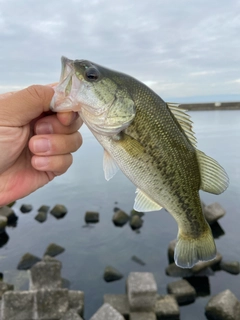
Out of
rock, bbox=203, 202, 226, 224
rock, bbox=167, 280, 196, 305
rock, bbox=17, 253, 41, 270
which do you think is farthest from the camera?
rock, bbox=203, 202, 226, 224

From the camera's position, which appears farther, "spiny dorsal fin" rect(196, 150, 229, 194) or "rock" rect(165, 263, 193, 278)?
"rock" rect(165, 263, 193, 278)

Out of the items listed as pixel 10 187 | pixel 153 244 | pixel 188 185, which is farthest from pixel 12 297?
pixel 153 244

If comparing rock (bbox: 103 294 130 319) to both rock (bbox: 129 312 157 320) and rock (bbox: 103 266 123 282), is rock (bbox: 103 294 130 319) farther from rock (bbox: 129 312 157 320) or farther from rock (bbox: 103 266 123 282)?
rock (bbox: 103 266 123 282)

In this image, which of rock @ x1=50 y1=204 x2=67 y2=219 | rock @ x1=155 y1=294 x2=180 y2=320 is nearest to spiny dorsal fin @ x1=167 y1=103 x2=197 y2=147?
rock @ x1=155 y1=294 x2=180 y2=320

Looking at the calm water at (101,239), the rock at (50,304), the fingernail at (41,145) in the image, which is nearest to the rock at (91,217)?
the calm water at (101,239)

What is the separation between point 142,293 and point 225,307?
2.60m

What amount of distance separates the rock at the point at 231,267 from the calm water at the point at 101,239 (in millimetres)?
224

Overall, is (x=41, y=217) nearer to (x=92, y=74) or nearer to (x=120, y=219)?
(x=120, y=219)

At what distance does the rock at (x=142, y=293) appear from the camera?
756 cm

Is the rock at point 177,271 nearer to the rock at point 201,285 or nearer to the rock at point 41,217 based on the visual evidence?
the rock at point 201,285

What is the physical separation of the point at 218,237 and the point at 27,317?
11.2m

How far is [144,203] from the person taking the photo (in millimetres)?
2627

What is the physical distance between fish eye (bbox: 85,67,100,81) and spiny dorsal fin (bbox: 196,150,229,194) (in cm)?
114

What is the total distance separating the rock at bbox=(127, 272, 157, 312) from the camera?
298 inches
